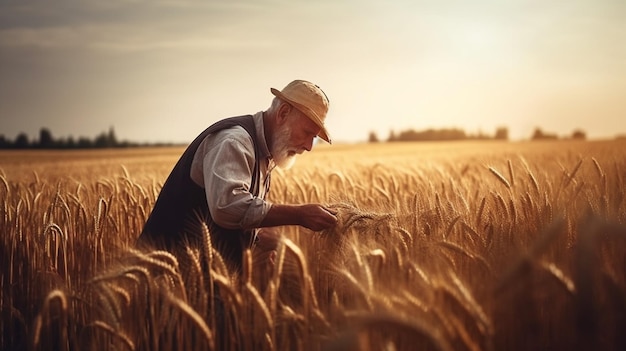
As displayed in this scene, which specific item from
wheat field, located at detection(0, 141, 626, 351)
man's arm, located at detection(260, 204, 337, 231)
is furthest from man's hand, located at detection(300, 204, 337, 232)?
wheat field, located at detection(0, 141, 626, 351)

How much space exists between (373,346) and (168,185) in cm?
→ 177

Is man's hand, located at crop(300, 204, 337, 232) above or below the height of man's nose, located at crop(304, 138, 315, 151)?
below

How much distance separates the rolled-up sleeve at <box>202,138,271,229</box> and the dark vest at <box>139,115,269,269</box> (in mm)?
260

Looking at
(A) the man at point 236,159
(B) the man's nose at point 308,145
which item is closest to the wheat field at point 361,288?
(A) the man at point 236,159

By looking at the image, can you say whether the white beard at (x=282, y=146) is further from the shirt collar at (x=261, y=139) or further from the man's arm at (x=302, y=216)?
the man's arm at (x=302, y=216)

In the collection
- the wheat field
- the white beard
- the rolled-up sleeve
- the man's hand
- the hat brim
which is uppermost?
the hat brim

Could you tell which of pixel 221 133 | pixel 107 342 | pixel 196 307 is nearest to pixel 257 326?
pixel 196 307

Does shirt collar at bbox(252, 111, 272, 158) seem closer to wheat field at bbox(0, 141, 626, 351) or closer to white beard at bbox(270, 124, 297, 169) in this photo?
white beard at bbox(270, 124, 297, 169)

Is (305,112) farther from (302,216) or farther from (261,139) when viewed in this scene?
(302,216)

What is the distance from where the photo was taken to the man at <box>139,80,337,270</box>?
2770 mm

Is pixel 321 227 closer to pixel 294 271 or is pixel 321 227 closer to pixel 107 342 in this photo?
pixel 294 271

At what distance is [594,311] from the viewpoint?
53.8 inches

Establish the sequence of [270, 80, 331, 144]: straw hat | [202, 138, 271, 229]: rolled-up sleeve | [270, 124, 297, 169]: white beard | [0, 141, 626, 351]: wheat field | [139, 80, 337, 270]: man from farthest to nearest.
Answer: [270, 124, 297, 169]: white beard < [270, 80, 331, 144]: straw hat < [139, 80, 337, 270]: man < [202, 138, 271, 229]: rolled-up sleeve < [0, 141, 626, 351]: wheat field

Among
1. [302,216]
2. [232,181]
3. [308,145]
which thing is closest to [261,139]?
[308,145]
